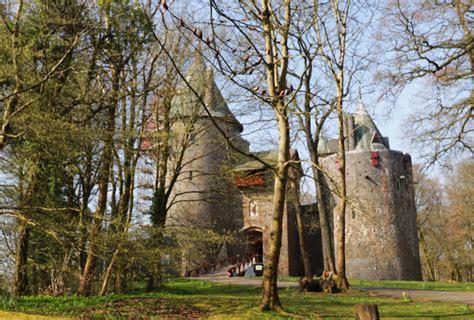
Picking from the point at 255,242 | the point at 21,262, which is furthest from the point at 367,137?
the point at 21,262

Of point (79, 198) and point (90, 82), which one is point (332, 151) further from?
point (90, 82)

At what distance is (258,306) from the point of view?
1012 cm

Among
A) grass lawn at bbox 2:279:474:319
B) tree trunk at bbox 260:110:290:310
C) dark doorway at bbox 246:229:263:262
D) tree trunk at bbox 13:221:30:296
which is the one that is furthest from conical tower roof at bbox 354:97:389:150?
tree trunk at bbox 13:221:30:296

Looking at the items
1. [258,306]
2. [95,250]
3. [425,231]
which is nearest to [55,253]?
[95,250]

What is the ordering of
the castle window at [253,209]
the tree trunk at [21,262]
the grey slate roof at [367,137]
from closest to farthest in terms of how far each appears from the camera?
the tree trunk at [21,262], the grey slate roof at [367,137], the castle window at [253,209]

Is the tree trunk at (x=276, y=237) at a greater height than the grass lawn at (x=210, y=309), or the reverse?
the tree trunk at (x=276, y=237)

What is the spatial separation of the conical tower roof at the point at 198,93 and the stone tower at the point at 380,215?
13340 mm

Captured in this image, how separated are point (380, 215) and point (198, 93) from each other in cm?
1733

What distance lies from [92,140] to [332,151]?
87.4 feet

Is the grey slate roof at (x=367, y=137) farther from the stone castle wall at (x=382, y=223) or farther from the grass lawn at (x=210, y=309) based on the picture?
the grass lawn at (x=210, y=309)

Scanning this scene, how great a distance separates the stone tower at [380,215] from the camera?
30.7 metres

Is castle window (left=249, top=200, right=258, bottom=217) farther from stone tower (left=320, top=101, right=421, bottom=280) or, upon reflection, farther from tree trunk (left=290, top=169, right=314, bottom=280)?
tree trunk (left=290, top=169, right=314, bottom=280)

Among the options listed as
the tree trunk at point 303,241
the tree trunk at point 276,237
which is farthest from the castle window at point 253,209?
the tree trunk at point 276,237

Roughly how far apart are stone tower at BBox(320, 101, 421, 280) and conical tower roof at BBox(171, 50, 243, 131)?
1334 centimetres
